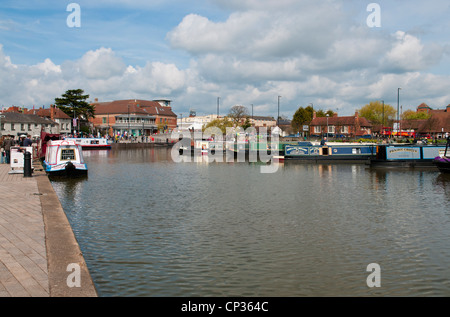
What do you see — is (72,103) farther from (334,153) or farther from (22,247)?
(22,247)

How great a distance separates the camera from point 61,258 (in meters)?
8.61

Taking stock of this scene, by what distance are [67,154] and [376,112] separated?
416 feet

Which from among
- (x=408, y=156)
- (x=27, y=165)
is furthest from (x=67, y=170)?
(x=408, y=156)

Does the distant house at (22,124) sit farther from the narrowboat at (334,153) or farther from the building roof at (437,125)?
the building roof at (437,125)

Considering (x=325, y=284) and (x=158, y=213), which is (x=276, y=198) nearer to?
(x=158, y=213)

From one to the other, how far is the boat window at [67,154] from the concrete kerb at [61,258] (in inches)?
566

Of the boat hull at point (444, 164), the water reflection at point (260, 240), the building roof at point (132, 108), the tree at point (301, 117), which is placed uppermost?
the building roof at point (132, 108)

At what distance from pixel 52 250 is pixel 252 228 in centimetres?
631

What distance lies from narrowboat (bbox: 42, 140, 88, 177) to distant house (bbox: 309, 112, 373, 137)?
9138cm

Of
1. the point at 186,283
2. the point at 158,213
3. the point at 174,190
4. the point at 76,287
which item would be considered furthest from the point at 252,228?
the point at 174,190

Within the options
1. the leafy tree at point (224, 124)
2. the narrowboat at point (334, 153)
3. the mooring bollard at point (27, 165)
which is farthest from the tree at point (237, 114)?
the mooring bollard at point (27, 165)

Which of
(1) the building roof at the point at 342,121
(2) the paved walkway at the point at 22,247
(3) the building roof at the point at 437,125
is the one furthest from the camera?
(1) the building roof at the point at 342,121

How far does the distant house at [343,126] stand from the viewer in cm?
11381

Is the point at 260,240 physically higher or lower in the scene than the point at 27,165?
lower
